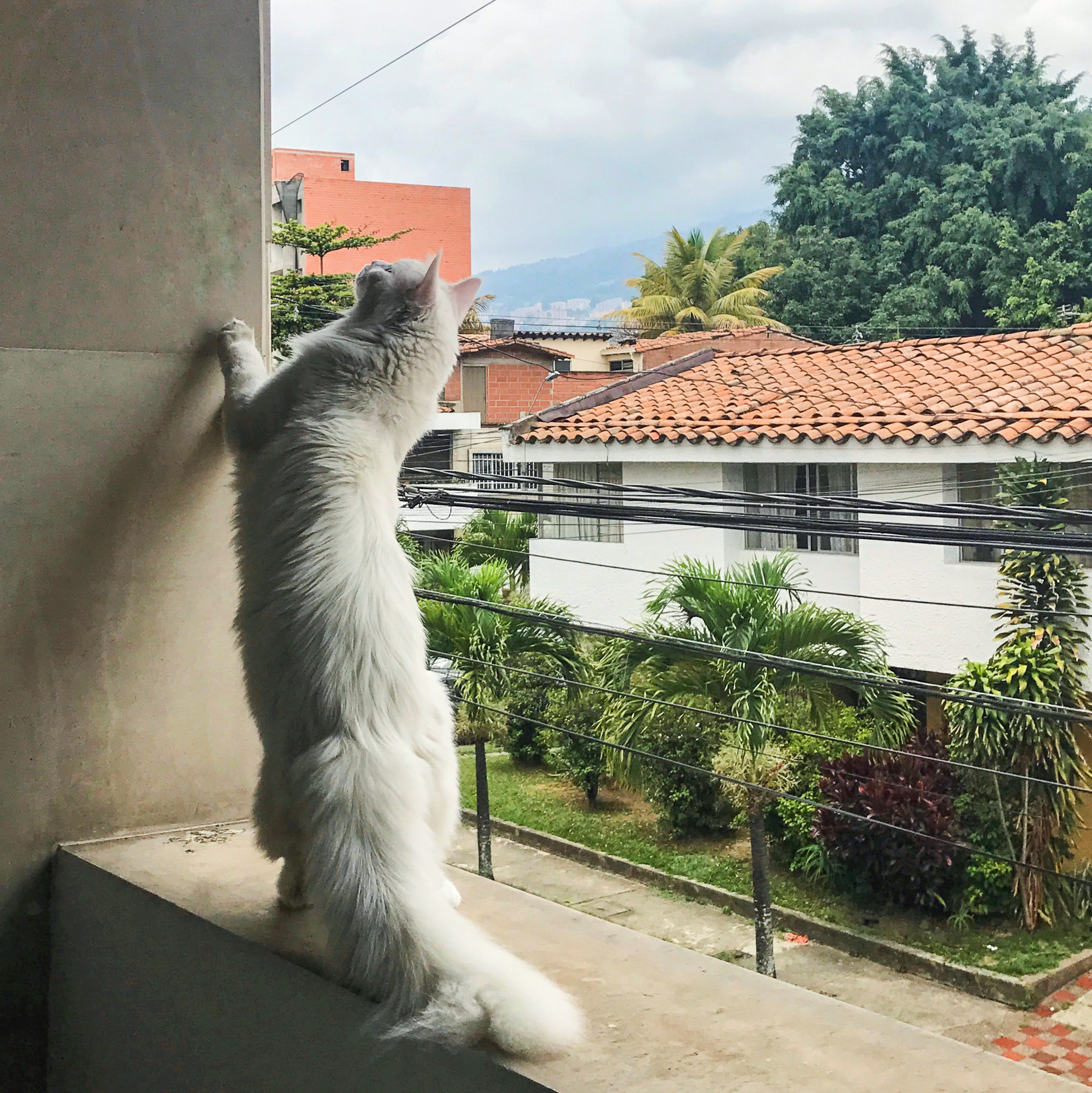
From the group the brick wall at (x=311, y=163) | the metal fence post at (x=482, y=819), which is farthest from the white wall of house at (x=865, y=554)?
the brick wall at (x=311, y=163)

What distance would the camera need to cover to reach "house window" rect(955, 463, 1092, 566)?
6.20 metres

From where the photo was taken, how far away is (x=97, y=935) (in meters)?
1.58

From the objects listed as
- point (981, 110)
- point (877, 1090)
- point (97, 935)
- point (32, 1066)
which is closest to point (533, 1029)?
point (877, 1090)

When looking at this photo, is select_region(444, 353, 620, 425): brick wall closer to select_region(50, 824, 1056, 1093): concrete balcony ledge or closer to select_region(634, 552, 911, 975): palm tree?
select_region(634, 552, 911, 975): palm tree

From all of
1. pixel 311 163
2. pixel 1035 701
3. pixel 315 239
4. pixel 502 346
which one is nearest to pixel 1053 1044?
pixel 1035 701

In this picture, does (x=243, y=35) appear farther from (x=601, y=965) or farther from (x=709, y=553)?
(x=709, y=553)

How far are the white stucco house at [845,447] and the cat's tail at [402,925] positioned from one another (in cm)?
472

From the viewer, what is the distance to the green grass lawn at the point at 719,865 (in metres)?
5.86

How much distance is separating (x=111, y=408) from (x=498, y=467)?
32.6ft

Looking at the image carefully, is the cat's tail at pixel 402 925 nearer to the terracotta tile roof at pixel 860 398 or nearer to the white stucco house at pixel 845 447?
the white stucco house at pixel 845 447

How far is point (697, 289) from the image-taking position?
1731 cm

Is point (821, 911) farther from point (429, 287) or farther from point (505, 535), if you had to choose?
point (429, 287)

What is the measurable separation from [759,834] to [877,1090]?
512cm

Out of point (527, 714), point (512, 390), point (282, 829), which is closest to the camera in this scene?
point (282, 829)
